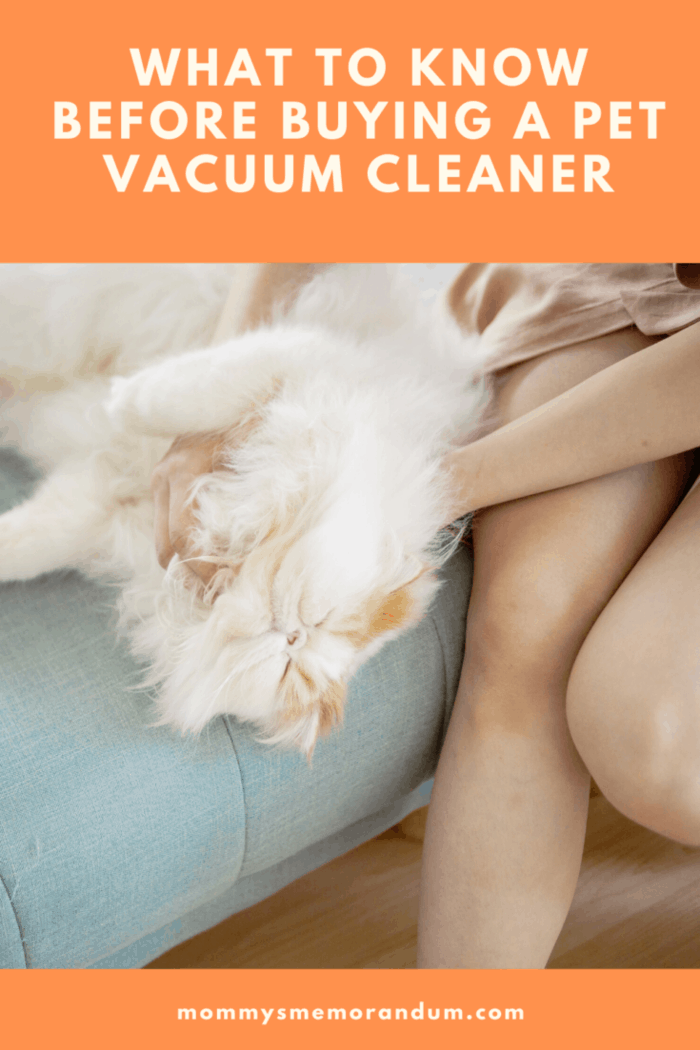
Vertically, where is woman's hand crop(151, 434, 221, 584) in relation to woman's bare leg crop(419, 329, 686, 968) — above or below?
above

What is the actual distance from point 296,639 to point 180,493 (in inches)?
7.7

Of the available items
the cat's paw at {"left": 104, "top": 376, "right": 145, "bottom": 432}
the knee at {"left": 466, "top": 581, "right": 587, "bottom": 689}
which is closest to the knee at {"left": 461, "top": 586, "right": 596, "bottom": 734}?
the knee at {"left": 466, "top": 581, "right": 587, "bottom": 689}

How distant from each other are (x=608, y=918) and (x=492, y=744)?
506 mm

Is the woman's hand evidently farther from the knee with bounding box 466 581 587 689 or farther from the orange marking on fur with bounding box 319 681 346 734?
the knee with bounding box 466 581 587 689

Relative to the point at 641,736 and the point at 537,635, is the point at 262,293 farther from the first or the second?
the point at 641,736

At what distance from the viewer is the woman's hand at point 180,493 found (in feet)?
2.52

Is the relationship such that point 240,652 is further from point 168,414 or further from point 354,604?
point 168,414

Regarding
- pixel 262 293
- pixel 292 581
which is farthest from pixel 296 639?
pixel 262 293

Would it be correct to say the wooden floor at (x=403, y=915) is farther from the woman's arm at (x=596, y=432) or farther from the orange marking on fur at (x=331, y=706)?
the woman's arm at (x=596, y=432)

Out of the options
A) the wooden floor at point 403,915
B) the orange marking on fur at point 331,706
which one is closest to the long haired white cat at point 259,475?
the orange marking on fur at point 331,706

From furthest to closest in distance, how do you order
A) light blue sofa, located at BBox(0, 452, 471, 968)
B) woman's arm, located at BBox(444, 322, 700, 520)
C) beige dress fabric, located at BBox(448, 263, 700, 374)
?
beige dress fabric, located at BBox(448, 263, 700, 374), woman's arm, located at BBox(444, 322, 700, 520), light blue sofa, located at BBox(0, 452, 471, 968)

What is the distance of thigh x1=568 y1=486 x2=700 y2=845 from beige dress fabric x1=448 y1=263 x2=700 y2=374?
255mm

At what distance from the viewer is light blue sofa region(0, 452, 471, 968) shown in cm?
66

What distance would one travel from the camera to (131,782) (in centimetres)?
70
